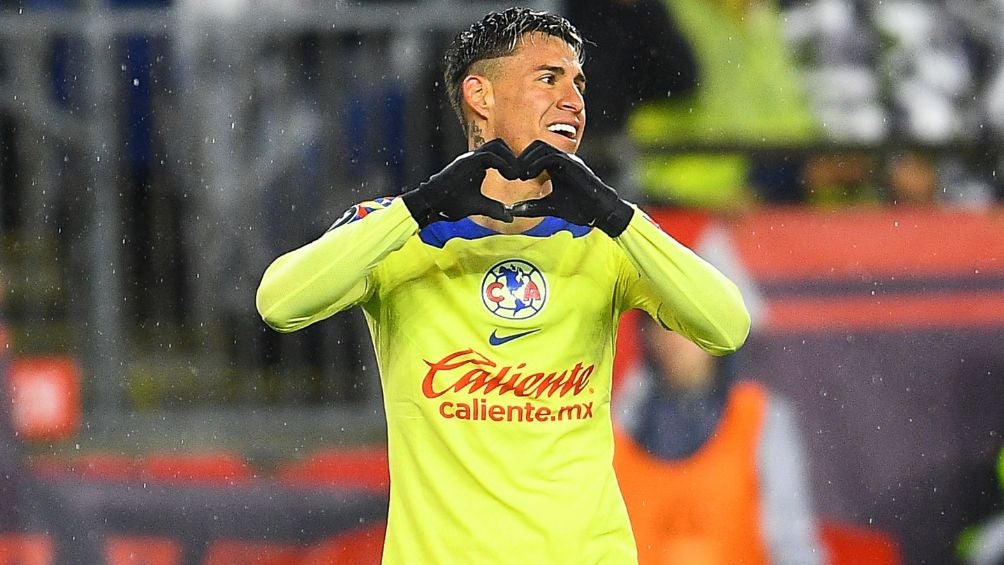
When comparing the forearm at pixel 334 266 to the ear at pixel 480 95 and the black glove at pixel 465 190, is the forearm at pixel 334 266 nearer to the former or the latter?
the black glove at pixel 465 190

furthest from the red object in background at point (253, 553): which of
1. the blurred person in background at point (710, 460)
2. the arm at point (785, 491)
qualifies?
the arm at point (785, 491)

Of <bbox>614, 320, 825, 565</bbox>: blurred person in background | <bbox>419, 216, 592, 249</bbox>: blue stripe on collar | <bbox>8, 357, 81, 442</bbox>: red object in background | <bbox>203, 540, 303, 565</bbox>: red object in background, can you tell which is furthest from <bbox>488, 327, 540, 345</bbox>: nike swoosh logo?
<bbox>8, 357, 81, 442</bbox>: red object in background

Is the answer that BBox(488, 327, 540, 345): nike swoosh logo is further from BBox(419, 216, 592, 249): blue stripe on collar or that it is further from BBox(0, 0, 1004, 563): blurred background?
BBox(0, 0, 1004, 563): blurred background

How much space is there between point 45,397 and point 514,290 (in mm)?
2694

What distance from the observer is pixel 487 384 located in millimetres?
2449

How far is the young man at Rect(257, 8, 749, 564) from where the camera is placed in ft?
7.73

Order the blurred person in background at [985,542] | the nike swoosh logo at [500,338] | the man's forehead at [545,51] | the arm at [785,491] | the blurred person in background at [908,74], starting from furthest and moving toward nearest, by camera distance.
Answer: the blurred person in background at [908,74] < the blurred person in background at [985,542] < the arm at [785,491] < the man's forehead at [545,51] < the nike swoosh logo at [500,338]

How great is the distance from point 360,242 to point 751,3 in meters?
3.12

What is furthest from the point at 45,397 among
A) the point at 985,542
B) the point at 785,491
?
the point at 985,542

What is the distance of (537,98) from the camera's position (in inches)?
100.0

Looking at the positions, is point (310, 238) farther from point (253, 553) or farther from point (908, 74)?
point (908, 74)

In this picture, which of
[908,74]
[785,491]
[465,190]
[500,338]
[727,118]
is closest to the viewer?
[465,190]

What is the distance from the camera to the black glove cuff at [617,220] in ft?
7.70

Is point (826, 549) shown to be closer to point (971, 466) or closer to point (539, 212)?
point (971, 466)
